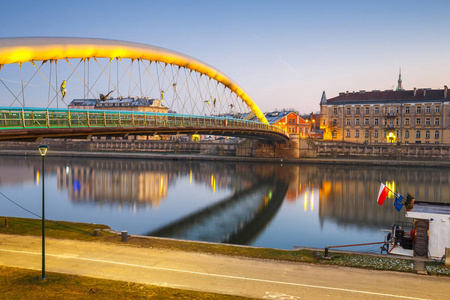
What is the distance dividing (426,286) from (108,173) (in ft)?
171

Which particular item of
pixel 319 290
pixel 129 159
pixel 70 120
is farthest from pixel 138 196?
pixel 129 159

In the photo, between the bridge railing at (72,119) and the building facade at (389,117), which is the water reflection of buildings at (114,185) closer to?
the bridge railing at (72,119)

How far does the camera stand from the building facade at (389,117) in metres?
83.2

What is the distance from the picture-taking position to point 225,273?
42.1ft

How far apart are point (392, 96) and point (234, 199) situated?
63.8 meters

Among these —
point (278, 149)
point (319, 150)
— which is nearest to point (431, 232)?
point (278, 149)

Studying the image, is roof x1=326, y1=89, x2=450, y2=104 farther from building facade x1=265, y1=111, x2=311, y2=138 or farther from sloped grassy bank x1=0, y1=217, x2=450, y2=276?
sloped grassy bank x1=0, y1=217, x2=450, y2=276

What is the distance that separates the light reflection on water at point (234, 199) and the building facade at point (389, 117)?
2400cm

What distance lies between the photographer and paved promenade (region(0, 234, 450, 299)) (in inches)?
449

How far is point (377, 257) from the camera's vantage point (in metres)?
15.4

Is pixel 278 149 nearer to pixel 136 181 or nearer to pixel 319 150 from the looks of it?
pixel 319 150

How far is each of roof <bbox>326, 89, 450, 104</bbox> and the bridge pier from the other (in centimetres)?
1826

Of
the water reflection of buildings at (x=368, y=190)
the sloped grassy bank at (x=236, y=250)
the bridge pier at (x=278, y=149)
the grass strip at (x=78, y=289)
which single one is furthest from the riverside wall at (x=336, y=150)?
the grass strip at (x=78, y=289)

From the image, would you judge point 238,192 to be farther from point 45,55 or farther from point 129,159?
point 129,159
